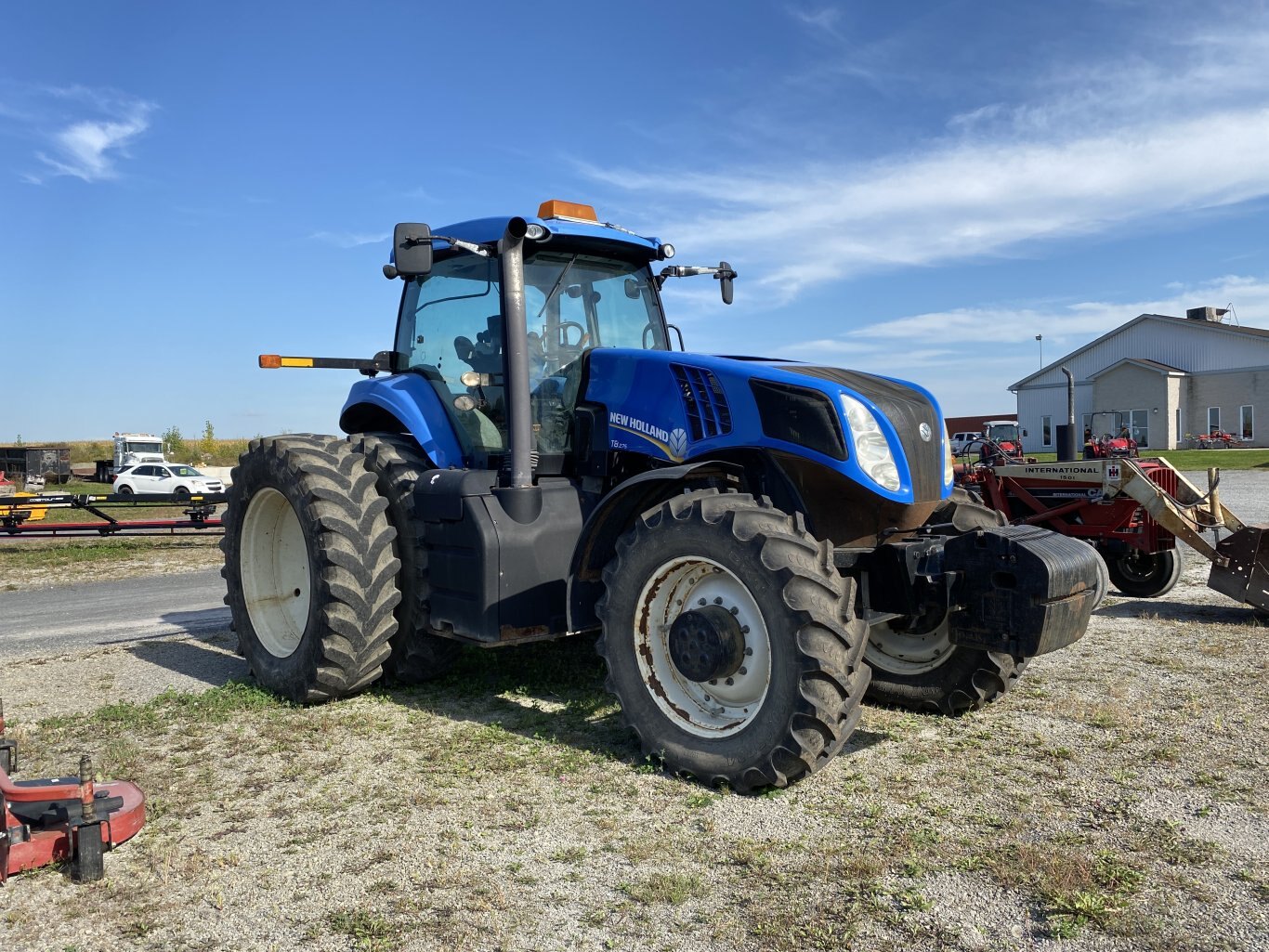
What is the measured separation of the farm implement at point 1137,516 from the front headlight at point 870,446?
10.9 feet

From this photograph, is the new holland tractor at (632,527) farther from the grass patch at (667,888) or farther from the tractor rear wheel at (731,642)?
the grass patch at (667,888)

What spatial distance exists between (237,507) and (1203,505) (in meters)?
7.49

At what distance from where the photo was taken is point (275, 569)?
6293 millimetres

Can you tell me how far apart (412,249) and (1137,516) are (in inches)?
272

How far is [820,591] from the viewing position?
12.6 ft

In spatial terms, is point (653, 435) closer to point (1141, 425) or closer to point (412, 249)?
point (412, 249)

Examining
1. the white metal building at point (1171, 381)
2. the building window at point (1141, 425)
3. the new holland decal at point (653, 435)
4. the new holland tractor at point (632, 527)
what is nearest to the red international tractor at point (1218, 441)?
the white metal building at point (1171, 381)

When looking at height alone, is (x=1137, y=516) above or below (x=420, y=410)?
below

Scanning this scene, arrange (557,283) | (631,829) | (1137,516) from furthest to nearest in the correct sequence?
(1137,516), (557,283), (631,829)

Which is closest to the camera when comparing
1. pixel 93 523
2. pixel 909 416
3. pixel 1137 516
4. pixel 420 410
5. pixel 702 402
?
pixel 909 416

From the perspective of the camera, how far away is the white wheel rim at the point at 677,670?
414 centimetres

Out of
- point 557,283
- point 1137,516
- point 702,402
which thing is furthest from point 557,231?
point 1137,516

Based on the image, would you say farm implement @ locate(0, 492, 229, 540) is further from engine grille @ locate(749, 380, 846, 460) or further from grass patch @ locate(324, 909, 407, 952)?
grass patch @ locate(324, 909, 407, 952)

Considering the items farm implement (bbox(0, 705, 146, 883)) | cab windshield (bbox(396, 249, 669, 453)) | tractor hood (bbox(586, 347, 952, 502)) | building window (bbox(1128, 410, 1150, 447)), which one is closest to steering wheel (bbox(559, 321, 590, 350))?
cab windshield (bbox(396, 249, 669, 453))
